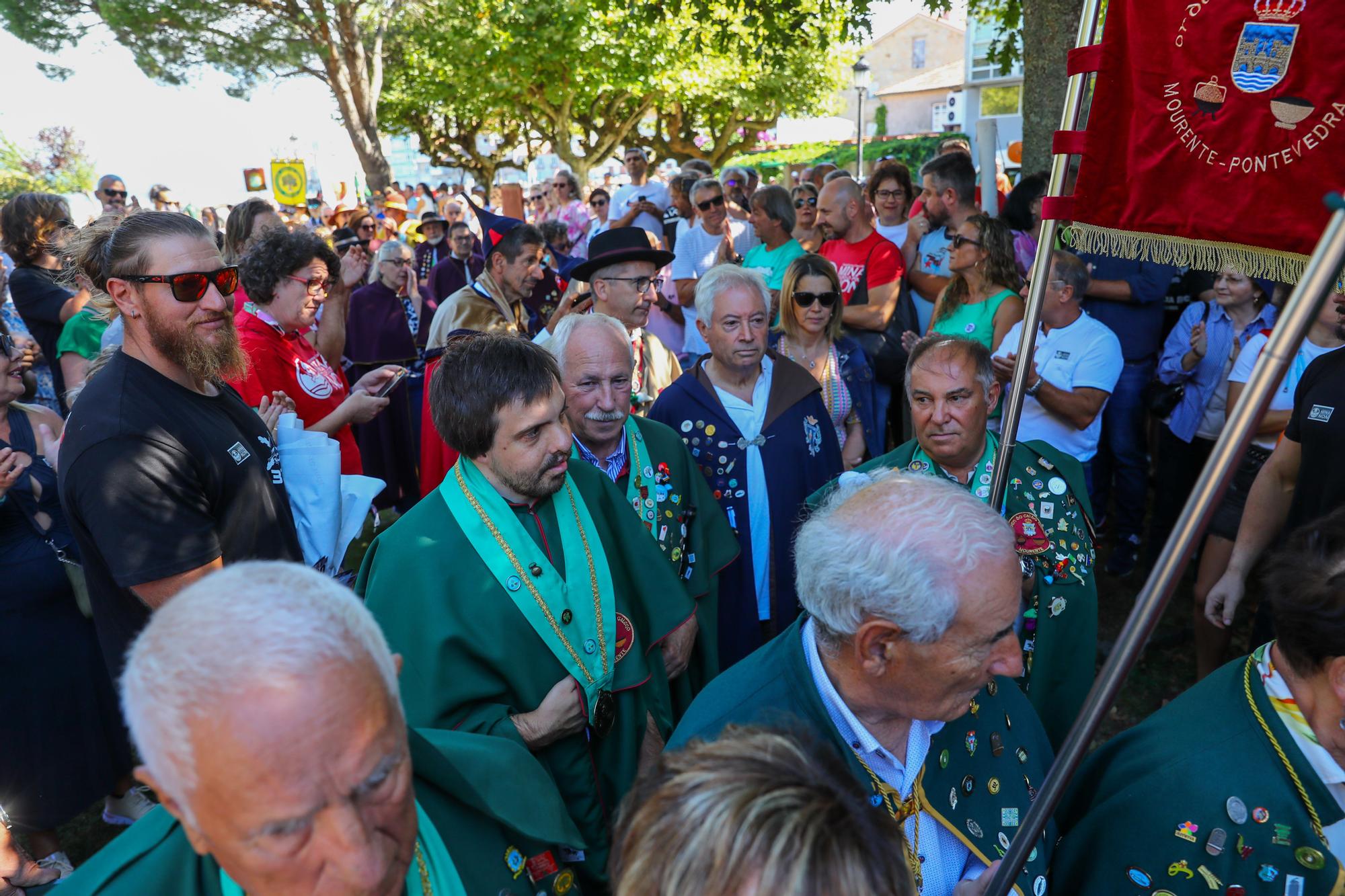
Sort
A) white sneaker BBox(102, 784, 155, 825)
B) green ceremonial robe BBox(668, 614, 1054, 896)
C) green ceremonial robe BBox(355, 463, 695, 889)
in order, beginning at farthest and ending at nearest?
1. white sneaker BBox(102, 784, 155, 825)
2. green ceremonial robe BBox(355, 463, 695, 889)
3. green ceremonial robe BBox(668, 614, 1054, 896)

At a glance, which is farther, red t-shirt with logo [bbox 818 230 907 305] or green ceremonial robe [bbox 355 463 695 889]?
red t-shirt with logo [bbox 818 230 907 305]

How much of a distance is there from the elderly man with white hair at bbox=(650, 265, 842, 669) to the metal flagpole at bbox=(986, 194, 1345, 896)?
206cm

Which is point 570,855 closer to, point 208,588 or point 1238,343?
point 208,588

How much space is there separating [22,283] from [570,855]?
5.06 metres

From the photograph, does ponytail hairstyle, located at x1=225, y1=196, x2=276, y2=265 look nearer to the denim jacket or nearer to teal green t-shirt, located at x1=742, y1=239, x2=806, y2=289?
teal green t-shirt, located at x1=742, y1=239, x2=806, y2=289

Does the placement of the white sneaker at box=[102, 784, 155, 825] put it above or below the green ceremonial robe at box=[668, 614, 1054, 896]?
below

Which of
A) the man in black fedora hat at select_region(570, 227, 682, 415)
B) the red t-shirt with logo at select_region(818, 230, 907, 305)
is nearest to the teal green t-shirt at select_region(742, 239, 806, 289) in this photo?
the red t-shirt with logo at select_region(818, 230, 907, 305)

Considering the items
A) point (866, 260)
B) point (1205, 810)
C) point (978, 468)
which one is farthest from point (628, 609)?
point (866, 260)

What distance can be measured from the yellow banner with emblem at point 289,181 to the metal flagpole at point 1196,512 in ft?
55.4

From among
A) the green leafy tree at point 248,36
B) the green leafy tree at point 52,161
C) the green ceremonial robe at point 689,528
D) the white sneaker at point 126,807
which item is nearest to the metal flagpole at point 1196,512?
the green ceremonial robe at point 689,528

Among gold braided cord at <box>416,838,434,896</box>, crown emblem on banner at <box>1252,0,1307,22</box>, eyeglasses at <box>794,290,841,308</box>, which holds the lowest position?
gold braided cord at <box>416,838,434,896</box>

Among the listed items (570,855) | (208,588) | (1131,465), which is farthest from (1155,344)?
(208,588)

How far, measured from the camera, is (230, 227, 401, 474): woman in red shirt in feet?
13.4

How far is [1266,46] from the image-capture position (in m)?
2.20
